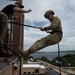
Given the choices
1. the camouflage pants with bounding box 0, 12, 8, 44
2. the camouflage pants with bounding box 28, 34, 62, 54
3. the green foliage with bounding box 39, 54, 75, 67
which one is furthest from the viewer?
the camouflage pants with bounding box 0, 12, 8, 44

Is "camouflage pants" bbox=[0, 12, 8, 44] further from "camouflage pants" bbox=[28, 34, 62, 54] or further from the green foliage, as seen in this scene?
"camouflage pants" bbox=[28, 34, 62, 54]

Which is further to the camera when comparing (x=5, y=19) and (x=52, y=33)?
(x=5, y=19)

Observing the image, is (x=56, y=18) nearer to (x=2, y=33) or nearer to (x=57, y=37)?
(x=57, y=37)

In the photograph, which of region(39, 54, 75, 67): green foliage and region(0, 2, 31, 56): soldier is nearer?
region(39, 54, 75, 67): green foliage

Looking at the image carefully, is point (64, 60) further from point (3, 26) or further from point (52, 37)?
point (52, 37)

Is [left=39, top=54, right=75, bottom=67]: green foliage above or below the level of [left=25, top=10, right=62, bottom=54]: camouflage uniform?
below

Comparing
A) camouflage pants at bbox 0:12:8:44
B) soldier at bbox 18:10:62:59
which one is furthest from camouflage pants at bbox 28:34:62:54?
camouflage pants at bbox 0:12:8:44

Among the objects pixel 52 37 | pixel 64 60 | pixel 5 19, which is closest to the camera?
pixel 52 37

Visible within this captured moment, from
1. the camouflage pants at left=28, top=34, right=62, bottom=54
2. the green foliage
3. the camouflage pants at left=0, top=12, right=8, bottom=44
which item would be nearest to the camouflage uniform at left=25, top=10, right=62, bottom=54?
the camouflage pants at left=28, top=34, right=62, bottom=54

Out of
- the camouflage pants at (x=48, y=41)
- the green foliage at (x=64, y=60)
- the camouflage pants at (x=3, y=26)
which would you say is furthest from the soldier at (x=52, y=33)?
the camouflage pants at (x=3, y=26)

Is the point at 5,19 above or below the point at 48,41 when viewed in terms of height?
above

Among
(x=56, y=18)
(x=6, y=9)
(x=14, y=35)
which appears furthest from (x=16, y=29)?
(x=56, y=18)

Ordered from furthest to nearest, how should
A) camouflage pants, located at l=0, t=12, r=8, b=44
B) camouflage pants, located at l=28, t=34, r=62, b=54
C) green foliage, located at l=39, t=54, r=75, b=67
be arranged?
1. camouflage pants, located at l=0, t=12, r=8, b=44
2. green foliage, located at l=39, t=54, r=75, b=67
3. camouflage pants, located at l=28, t=34, r=62, b=54

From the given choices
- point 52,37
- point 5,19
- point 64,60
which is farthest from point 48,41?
point 64,60
